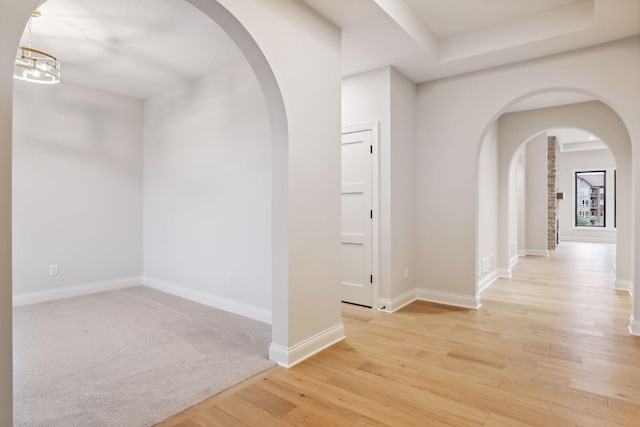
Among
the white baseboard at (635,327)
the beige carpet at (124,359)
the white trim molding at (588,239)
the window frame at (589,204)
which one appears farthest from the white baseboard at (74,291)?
the window frame at (589,204)

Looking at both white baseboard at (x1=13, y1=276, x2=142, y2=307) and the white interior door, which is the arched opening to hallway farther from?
white baseboard at (x1=13, y1=276, x2=142, y2=307)

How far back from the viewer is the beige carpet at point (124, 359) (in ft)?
6.60

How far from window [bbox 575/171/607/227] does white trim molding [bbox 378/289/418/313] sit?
10.8m

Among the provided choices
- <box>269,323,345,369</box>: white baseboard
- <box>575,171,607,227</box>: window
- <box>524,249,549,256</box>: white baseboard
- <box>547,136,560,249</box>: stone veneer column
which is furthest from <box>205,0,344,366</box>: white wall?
<box>575,171,607,227</box>: window

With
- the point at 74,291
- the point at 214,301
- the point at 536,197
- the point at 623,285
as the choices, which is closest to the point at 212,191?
the point at 214,301

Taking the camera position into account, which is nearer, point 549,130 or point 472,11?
point 472,11

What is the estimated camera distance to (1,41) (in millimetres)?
1228

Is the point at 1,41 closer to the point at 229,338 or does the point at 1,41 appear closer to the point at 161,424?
the point at 161,424

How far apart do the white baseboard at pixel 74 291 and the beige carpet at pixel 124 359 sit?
0.51 ft

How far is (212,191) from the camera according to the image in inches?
164

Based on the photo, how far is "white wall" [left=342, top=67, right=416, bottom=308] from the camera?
12.7 feet

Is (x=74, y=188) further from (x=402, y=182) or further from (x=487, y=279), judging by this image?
→ (x=487, y=279)

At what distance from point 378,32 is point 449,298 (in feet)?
9.93

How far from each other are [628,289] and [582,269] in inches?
71.6
